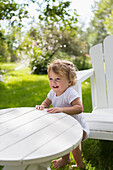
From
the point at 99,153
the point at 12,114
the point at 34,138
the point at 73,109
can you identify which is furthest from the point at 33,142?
the point at 99,153

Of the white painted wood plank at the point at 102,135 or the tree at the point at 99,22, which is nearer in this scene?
the white painted wood plank at the point at 102,135

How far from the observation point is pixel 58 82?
2.03m

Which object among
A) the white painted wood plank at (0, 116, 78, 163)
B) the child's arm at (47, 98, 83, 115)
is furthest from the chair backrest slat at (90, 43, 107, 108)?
the white painted wood plank at (0, 116, 78, 163)

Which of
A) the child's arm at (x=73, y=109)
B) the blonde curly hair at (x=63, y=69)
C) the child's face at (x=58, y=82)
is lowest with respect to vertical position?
the child's arm at (x=73, y=109)

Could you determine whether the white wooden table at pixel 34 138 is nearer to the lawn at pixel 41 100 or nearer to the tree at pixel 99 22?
the lawn at pixel 41 100

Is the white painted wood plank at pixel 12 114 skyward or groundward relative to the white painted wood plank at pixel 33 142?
skyward

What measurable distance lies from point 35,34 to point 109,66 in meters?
6.12

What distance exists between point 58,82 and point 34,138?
743 millimetres

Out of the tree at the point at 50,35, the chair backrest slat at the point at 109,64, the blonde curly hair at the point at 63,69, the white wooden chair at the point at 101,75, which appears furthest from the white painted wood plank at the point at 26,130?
the tree at the point at 50,35

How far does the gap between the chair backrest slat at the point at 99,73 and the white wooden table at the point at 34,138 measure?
1.13 metres

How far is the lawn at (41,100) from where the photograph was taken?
2.32 meters

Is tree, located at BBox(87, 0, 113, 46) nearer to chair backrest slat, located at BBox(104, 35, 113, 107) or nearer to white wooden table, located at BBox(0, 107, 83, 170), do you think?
A: chair backrest slat, located at BBox(104, 35, 113, 107)

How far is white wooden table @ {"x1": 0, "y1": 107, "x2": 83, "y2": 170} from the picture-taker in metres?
1.17

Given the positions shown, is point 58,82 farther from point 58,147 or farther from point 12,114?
point 58,147
